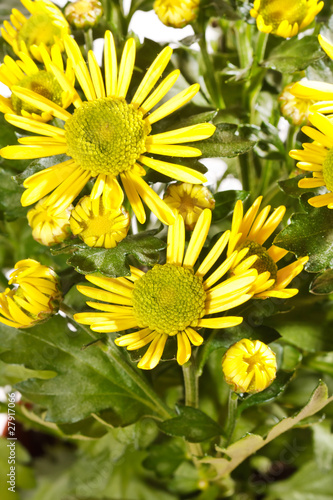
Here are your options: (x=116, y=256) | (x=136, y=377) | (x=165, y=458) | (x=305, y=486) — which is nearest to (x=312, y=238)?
(x=116, y=256)

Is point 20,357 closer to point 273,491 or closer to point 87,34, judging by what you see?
point 87,34

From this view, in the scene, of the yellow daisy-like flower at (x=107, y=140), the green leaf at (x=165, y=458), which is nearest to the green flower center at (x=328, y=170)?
the yellow daisy-like flower at (x=107, y=140)

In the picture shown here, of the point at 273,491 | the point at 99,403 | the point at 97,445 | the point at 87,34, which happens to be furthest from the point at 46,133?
the point at 273,491

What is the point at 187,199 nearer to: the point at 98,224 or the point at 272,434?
the point at 98,224

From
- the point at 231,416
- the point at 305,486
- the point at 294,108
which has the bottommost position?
the point at 305,486

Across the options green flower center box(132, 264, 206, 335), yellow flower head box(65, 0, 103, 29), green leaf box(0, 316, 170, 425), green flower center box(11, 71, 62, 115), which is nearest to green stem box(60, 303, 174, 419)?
green leaf box(0, 316, 170, 425)

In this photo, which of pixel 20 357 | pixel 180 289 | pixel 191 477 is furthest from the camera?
pixel 191 477

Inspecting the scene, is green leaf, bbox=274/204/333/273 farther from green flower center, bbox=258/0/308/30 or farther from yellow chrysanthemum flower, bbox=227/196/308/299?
green flower center, bbox=258/0/308/30
